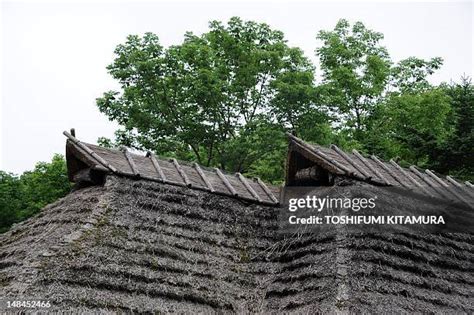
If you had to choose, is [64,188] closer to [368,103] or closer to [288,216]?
[368,103]

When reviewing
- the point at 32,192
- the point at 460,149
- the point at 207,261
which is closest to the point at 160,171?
the point at 207,261

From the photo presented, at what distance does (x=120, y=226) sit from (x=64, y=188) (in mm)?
20825

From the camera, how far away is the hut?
8109 millimetres

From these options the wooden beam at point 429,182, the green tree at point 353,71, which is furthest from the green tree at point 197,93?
the wooden beam at point 429,182

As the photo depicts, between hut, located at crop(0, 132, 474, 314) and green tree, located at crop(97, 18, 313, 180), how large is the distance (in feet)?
52.1

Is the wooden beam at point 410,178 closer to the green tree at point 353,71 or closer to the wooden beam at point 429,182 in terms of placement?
the wooden beam at point 429,182

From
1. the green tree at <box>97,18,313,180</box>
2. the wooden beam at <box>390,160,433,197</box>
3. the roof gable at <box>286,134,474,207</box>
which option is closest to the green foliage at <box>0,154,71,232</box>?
the green tree at <box>97,18,313,180</box>

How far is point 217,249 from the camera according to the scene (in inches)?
385

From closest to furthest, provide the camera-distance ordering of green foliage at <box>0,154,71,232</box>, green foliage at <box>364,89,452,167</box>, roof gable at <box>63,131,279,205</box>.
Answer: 1. roof gable at <box>63,131,279,205</box>
2. green foliage at <box>364,89,452,167</box>
3. green foliage at <box>0,154,71,232</box>

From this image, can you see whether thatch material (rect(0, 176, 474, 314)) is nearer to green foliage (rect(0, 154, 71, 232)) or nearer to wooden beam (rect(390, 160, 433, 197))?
wooden beam (rect(390, 160, 433, 197))

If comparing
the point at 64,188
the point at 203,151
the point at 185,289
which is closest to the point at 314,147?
the point at 185,289

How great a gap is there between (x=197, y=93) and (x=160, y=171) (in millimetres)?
16320

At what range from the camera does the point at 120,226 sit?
920 centimetres

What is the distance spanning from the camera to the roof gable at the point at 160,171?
10.4 m
